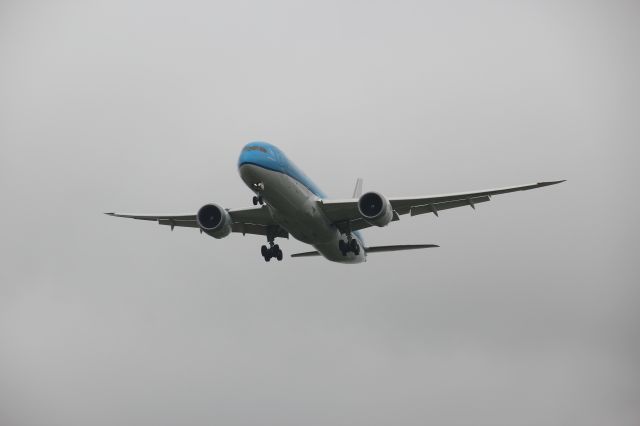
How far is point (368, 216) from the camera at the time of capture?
31750mm

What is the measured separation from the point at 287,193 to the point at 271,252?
260 inches

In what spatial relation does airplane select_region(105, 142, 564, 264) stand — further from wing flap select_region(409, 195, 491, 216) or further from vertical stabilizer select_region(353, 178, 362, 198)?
vertical stabilizer select_region(353, 178, 362, 198)

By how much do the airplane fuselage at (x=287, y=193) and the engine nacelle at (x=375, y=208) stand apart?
2.36 m

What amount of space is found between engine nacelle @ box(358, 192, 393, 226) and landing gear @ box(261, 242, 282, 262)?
6.68m

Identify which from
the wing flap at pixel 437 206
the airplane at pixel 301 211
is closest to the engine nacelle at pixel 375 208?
the airplane at pixel 301 211

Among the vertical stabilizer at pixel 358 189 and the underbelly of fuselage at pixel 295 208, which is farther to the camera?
the vertical stabilizer at pixel 358 189

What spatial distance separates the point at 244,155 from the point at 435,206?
386 inches

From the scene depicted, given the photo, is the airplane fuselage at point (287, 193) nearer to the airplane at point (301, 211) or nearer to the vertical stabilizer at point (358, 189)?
the airplane at point (301, 211)

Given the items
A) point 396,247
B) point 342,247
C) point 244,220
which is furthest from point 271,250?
point 396,247

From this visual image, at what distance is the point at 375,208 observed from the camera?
105 feet

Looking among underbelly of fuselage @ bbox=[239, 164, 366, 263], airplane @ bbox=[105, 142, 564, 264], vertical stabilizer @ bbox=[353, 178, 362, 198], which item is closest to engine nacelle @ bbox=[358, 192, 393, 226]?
airplane @ bbox=[105, 142, 564, 264]

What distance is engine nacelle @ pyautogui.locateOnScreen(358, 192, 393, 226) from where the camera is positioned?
31641 millimetres

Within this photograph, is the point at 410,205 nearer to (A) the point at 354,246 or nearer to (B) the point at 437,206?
(B) the point at 437,206

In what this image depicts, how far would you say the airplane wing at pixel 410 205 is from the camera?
32938mm
